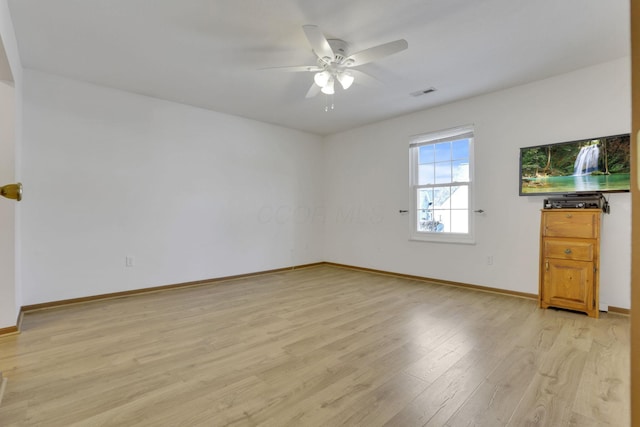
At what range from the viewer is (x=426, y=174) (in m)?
4.88

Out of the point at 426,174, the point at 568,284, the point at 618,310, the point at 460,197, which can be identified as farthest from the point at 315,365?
the point at 426,174

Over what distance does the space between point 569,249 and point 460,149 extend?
6.19ft

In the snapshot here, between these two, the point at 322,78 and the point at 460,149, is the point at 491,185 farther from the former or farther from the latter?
the point at 322,78

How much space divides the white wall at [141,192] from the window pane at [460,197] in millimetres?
2784

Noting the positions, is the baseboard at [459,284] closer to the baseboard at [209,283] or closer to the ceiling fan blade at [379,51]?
the baseboard at [209,283]

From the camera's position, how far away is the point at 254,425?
5.23 ft

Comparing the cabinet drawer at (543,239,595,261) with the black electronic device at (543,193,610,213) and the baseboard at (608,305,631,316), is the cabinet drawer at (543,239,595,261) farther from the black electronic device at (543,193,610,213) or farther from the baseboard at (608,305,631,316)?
the baseboard at (608,305,631,316)

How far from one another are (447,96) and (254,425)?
4.23m

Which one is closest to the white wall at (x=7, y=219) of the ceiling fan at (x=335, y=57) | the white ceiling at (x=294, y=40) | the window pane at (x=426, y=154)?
the white ceiling at (x=294, y=40)

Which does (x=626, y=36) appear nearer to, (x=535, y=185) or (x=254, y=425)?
(x=535, y=185)

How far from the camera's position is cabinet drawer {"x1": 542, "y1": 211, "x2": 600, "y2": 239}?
313 cm

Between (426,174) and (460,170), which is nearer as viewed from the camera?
(460,170)

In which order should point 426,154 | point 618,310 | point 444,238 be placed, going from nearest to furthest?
1. point 618,310
2. point 444,238
3. point 426,154

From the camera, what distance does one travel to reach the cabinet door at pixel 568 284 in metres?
3.12
